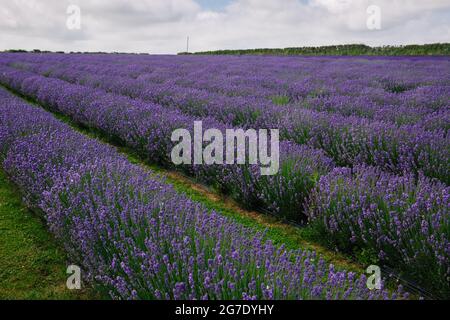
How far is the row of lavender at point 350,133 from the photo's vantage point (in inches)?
142

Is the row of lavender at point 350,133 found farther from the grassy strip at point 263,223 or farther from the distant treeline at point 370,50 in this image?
the distant treeline at point 370,50

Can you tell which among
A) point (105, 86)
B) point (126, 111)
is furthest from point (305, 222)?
point (105, 86)

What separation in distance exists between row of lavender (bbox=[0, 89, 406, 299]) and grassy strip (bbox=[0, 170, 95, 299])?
171mm

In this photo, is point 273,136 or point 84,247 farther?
point 273,136

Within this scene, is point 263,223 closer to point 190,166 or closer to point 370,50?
point 190,166

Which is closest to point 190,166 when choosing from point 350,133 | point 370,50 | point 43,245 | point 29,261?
point 350,133

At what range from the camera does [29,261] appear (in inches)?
107

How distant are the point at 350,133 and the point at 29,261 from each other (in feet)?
10.3

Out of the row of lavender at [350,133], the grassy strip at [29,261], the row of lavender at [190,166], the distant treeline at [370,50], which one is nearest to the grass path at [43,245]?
the grassy strip at [29,261]

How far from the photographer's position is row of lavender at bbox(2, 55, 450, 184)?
11.8 ft

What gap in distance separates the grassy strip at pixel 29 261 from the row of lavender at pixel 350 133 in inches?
98.5

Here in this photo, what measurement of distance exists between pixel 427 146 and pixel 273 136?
1541 millimetres
